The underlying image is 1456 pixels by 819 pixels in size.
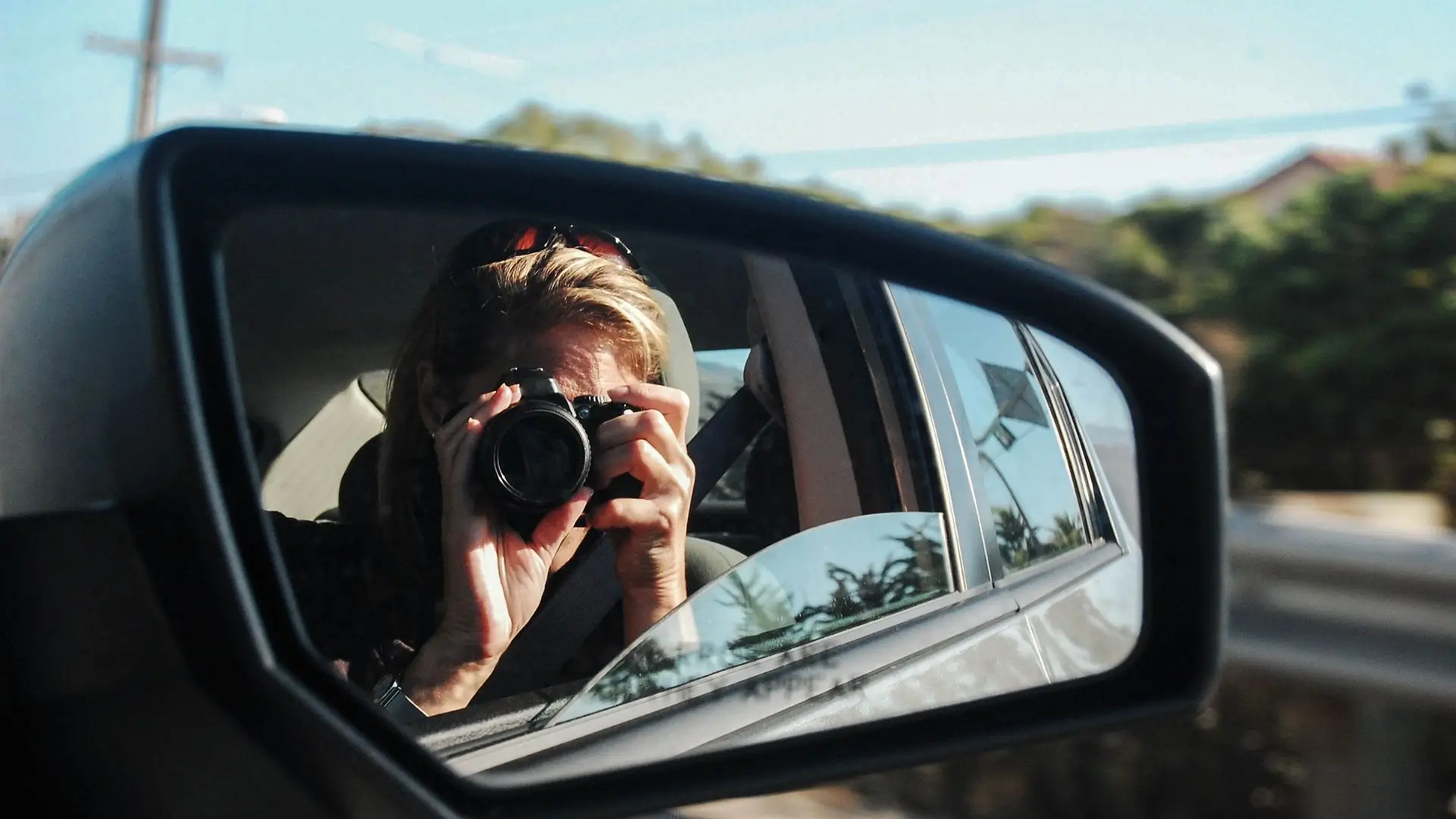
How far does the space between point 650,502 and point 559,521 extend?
108mm

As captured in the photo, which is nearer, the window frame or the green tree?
the window frame

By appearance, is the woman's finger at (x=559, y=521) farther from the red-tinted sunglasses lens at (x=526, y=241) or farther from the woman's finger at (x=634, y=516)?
the red-tinted sunglasses lens at (x=526, y=241)

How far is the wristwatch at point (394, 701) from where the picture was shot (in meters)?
1.30

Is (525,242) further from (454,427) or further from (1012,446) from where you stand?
(1012,446)

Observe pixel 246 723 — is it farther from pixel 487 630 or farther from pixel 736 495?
pixel 736 495

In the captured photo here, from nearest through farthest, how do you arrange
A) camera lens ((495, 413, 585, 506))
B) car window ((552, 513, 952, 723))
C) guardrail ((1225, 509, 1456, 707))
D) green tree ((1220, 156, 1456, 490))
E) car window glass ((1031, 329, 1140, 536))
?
camera lens ((495, 413, 585, 506)), car window ((552, 513, 952, 723)), car window glass ((1031, 329, 1140, 536)), guardrail ((1225, 509, 1456, 707)), green tree ((1220, 156, 1456, 490))

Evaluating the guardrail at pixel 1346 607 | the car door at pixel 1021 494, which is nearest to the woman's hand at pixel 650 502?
the car door at pixel 1021 494

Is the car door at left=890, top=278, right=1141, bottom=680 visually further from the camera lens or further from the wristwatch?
the wristwatch

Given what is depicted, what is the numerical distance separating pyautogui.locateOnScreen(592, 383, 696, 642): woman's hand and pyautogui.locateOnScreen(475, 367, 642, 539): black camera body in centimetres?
2

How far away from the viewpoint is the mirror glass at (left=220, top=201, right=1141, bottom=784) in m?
1.30

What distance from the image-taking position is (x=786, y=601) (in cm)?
Answer: 158

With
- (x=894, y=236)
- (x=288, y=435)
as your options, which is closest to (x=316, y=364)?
(x=288, y=435)

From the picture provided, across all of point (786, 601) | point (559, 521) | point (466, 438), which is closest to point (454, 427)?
point (466, 438)

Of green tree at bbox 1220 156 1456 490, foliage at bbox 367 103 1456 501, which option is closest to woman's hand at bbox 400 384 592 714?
foliage at bbox 367 103 1456 501
